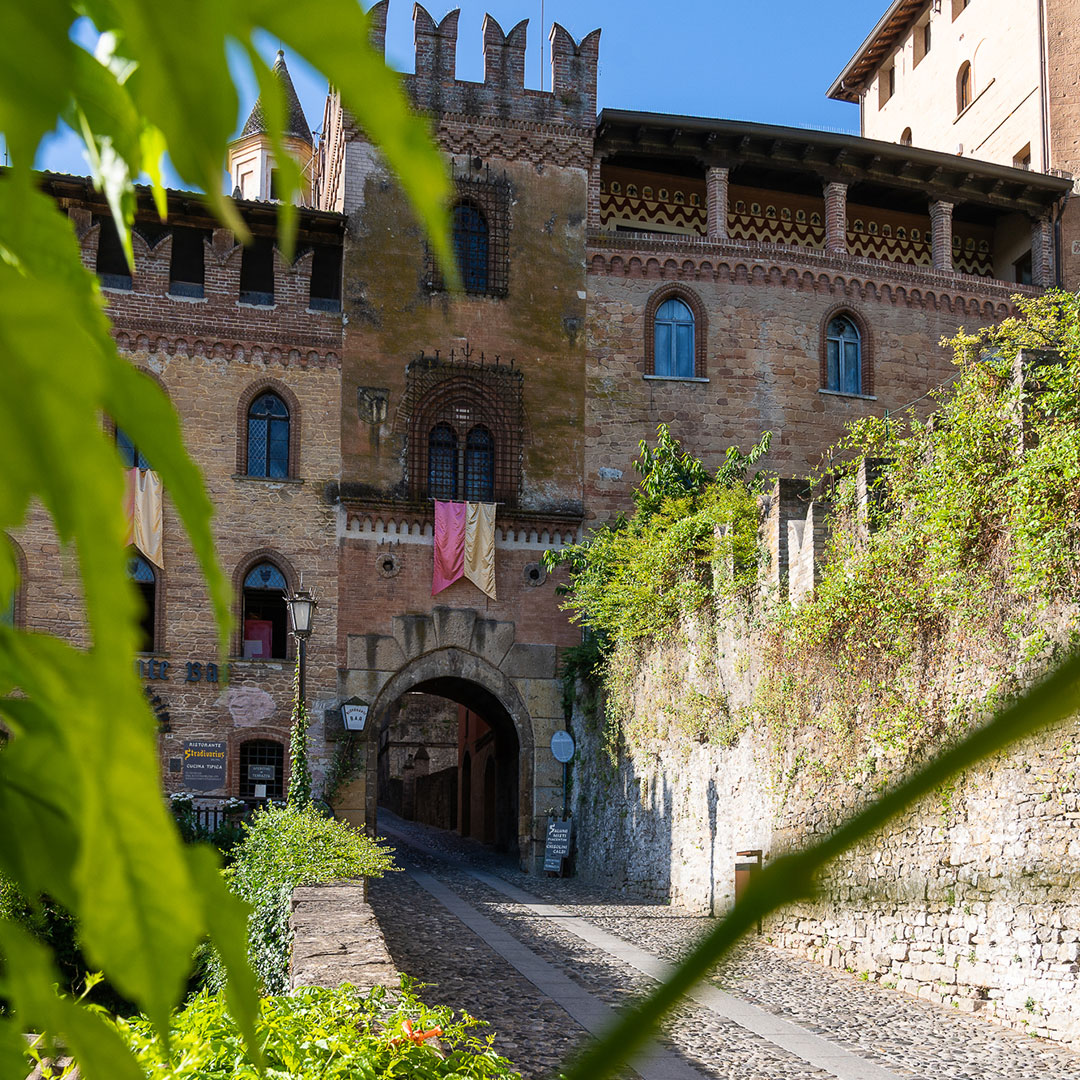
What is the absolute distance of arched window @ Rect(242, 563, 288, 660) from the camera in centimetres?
1983

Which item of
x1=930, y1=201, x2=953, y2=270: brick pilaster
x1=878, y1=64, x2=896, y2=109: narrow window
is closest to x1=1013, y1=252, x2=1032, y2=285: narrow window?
x1=930, y1=201, x2=953, y2=270: brick pilaster

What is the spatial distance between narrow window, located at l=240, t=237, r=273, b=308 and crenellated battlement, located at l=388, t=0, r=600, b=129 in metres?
3.68

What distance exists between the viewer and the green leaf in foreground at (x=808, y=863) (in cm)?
26

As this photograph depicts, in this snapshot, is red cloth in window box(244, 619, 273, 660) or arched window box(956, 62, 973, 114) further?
arched window box(956, 62, 973, 114)

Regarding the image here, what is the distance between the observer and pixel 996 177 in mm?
23266

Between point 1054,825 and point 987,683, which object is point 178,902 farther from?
point 987,683

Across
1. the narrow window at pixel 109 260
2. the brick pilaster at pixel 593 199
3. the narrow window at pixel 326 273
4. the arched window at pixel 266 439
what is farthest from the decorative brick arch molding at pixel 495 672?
the brick pilaster at pixel 593 199

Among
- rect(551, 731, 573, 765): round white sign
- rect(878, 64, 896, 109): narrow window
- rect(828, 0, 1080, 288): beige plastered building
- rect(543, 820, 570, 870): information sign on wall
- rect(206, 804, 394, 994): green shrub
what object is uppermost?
rect(878, 64, 896, 109): narrow window

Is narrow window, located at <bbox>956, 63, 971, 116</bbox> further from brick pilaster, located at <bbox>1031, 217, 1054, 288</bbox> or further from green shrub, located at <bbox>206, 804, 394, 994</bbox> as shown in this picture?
green shrub, located at <bbox>206, 804, 394, 994</bbox>

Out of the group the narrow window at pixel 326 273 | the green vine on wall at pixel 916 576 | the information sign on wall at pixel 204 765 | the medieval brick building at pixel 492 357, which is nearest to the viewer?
the green vine on wall at pixel 916 576

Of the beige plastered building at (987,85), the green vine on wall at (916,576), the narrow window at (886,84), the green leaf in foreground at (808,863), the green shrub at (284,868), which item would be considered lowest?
the green shrub at (284,868)

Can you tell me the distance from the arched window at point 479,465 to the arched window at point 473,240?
244cm

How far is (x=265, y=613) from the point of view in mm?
20141

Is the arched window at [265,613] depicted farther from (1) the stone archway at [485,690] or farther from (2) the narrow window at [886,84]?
(2) the narrow window at [886,84]
